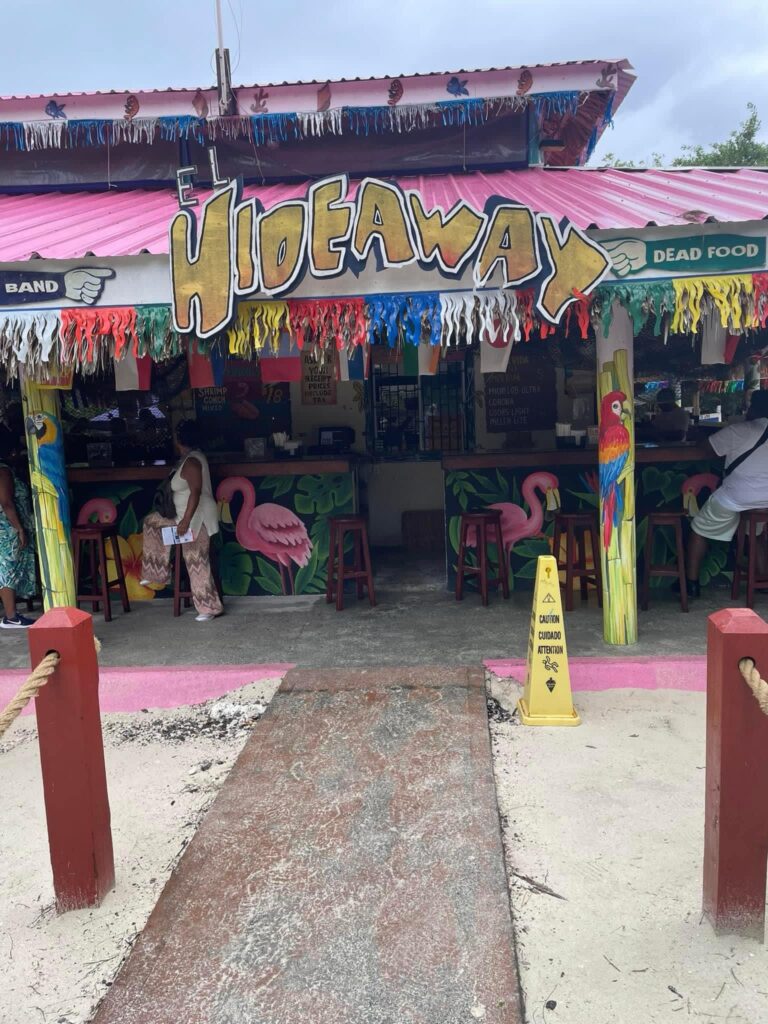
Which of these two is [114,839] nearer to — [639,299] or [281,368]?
[281,368]

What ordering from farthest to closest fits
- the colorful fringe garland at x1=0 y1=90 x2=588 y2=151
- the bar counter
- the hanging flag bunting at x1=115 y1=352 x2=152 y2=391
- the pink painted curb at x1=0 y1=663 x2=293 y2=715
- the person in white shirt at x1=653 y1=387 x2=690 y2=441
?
the person in white shirt at x1=653 y1=387 x2=690 y2=441, the bar counter, the colorful fringe garland at x1=0 y1=90 x2=588 y2=151, the hanging flag bunting at x1=115 y1=352 x2=152 y2=391, the pink painted curb at x1=0 y1=663 x2=293 y2=715

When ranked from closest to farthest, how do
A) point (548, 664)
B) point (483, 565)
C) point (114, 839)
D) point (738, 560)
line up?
point (114, 839) < point (548, 664) < point (738, 560) < point (483, 565)

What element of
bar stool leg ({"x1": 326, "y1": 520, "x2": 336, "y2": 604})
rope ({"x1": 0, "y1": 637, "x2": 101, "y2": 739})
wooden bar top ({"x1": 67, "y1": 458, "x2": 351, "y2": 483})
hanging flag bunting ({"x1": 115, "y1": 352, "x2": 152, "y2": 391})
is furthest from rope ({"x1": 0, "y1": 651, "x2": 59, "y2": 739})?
wooden bar top ({"x1": 67, "y1": 458, "x2": 351, "y2": 483})

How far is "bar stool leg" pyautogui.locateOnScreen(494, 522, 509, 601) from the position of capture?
21.9ft

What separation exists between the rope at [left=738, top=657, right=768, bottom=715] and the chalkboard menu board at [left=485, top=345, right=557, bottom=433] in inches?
247

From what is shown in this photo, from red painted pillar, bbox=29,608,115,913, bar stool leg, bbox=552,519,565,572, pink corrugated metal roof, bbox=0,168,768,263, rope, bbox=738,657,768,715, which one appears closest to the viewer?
rope, bbox=738,657,768,715

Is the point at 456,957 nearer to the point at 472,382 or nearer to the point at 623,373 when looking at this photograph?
the point at 623,373

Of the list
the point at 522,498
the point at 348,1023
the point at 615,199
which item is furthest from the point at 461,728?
the point at 615,199

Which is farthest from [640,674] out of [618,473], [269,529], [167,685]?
[269,529]

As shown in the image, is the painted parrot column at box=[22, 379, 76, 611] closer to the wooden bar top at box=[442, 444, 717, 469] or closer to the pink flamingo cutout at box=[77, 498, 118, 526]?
the pink flamingo cutout at box=[77, 498, 118, 526]

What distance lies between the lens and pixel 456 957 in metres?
2.58

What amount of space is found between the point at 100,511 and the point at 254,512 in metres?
1.51

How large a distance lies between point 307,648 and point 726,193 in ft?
15.2

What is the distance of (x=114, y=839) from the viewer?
347cm
